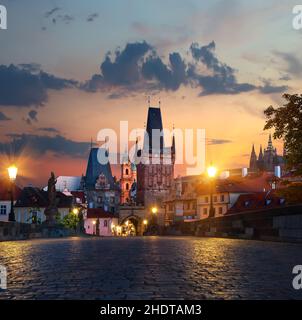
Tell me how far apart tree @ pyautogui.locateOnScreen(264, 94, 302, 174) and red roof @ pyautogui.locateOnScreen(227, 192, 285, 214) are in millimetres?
49745

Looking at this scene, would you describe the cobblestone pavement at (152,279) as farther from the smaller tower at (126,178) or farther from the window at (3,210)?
the smaller tower at (126,178)

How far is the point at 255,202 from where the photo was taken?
79.7 metres

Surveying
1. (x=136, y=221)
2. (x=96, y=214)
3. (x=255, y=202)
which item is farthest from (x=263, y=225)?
(x=136, y=221)

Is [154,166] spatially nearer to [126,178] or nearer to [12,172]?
[126,178]

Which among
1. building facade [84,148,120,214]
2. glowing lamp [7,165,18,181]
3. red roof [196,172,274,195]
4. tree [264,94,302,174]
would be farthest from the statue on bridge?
building facade [84,148,120,214]

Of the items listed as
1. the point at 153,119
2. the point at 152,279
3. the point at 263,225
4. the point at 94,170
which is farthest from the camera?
the point at 94,170

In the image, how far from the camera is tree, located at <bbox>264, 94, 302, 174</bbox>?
2270 cm

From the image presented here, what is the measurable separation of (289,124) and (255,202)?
57.4 meters

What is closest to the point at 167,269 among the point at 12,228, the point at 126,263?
the point at 126,263

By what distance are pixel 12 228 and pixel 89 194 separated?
148 m

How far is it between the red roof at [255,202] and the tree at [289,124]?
163 feet

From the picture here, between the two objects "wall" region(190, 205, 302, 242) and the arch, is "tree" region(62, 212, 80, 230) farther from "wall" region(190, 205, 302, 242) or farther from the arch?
"wall" region(190, 205, 302, 242)

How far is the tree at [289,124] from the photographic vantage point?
22.7m

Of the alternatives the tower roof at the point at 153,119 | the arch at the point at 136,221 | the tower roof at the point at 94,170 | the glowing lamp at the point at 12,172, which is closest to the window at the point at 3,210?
the arch at the point at 136,221
